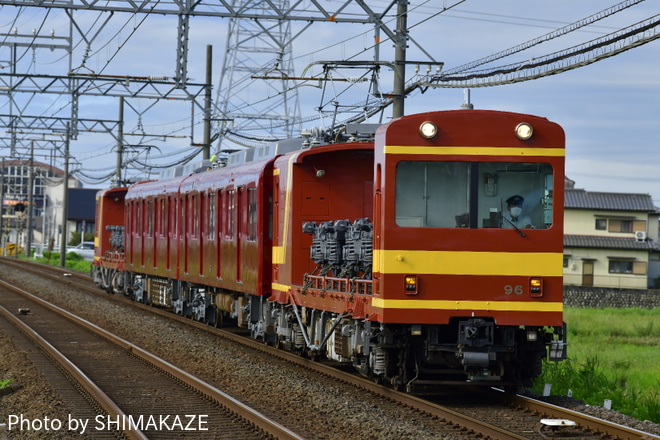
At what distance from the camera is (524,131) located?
37.6 feet

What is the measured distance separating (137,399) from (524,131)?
507 cm

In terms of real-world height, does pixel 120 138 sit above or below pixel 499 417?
above

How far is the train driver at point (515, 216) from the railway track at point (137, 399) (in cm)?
333

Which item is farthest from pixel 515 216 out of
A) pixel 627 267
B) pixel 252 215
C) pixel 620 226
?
pixel 620 226

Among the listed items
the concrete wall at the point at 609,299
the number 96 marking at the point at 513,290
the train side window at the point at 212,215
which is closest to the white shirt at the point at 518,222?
the number 96 marking at the point at 513,290

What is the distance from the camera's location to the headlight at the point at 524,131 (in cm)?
1145

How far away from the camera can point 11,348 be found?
17.2 metres

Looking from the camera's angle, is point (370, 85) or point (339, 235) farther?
point (370, 85)

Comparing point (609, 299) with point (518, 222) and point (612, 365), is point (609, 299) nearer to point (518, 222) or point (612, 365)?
point (612, 365)

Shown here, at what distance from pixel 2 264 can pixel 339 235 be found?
4251 cm

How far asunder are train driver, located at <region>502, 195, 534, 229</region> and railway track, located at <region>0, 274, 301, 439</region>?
3.33 meters

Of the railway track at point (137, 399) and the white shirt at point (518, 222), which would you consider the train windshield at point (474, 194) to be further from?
the railway track at point (137, 399)

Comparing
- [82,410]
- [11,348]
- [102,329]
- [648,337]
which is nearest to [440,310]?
[82,410]

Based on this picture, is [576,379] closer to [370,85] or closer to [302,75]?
[370,85]
